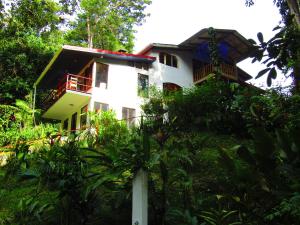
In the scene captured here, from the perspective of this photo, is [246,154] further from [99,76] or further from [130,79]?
[130,79]

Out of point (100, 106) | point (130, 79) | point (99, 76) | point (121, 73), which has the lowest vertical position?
point (100, 106)

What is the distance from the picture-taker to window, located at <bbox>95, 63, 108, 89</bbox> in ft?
69.3

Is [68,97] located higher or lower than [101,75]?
lower

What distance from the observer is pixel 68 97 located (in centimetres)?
2089

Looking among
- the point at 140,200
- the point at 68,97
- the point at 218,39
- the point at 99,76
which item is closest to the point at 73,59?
the point at 99,76

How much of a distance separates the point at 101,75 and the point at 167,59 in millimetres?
5720

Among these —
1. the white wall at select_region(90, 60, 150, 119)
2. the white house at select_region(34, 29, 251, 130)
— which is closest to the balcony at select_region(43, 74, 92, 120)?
the white house at select_region(34, 29, 251, 130)

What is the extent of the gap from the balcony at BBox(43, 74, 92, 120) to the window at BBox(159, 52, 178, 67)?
5.73 metres

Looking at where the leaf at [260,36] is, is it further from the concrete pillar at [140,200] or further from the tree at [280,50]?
the concrete pillar at [140,200]

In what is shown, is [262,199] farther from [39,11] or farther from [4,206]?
[39,11]

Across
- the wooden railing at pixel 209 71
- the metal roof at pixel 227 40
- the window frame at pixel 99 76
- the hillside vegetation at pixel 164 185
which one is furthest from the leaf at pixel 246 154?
the wooden railing at pixel 209 71

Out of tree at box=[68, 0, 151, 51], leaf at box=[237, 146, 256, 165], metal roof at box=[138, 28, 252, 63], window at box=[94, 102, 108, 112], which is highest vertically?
tree at box=[68, 0, 151, 51]

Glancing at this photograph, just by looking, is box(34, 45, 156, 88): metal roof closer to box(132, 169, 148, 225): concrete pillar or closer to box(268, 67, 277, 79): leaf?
box(268, 67, 277, 79): leaf

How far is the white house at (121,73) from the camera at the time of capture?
20.7m
